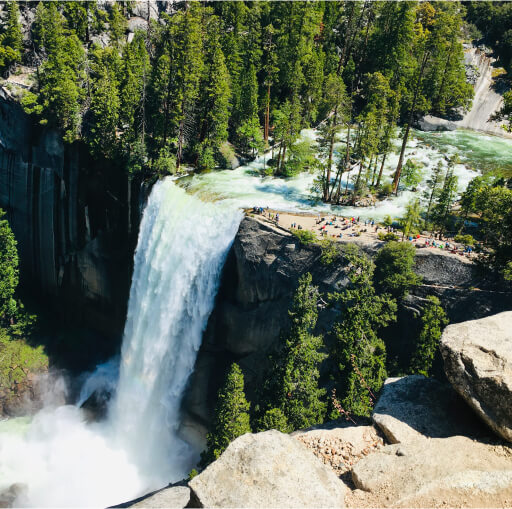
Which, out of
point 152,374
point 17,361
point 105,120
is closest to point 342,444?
point 152,374

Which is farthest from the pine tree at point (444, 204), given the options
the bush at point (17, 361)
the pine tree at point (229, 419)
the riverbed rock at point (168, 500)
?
the bush at point (17, 361)

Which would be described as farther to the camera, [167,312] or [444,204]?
[167,312]

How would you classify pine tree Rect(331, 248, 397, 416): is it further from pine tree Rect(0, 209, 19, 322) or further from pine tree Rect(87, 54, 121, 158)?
pine tree Rect(0, 209, 19, 322)

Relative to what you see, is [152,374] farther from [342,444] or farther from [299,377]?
[342,444]

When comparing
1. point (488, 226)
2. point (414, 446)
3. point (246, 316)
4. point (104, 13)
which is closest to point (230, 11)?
point (104, 13)

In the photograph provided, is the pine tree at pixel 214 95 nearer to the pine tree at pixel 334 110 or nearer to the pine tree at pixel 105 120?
the pine tree at pixel 105 120

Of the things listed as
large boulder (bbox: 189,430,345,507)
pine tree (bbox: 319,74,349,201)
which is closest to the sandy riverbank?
pine tree (bbox: 319,74,349,201)
